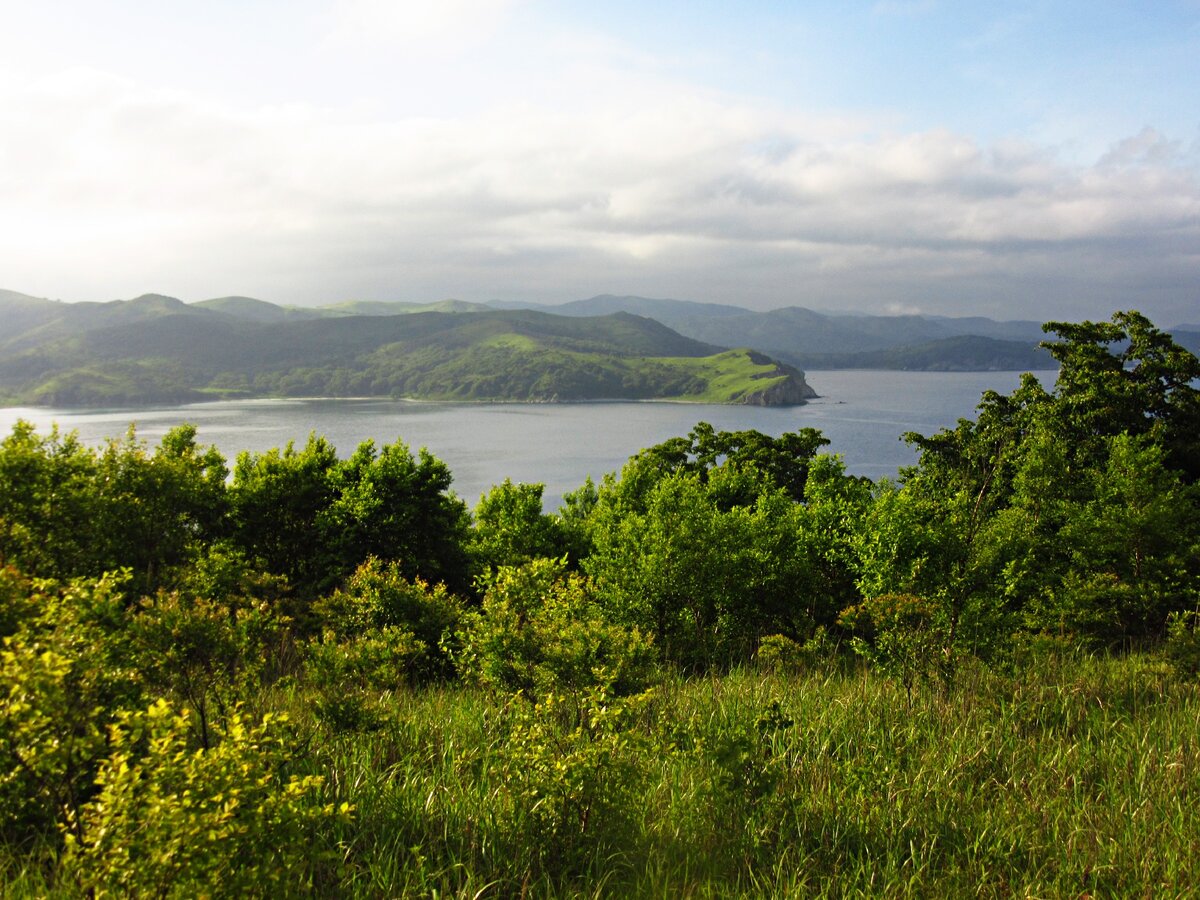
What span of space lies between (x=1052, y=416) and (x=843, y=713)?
33914mm

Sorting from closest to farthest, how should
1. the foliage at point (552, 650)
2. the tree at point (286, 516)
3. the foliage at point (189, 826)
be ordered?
the foliage at point (189, 826) → the foliage at point (552, 650) → the tree at point (286, 516)

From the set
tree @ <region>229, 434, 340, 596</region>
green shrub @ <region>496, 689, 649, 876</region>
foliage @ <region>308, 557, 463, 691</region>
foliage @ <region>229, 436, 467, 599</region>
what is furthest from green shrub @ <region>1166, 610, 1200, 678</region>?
tree @ <region>229, 434, 340, 596</region>

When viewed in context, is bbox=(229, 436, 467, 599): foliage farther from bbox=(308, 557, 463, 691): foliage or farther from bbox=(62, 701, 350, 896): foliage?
bbox=(62, 701, 350, 896): foliage

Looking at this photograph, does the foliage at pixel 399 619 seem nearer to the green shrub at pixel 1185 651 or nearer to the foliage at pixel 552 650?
the foliage at pixel 552 650

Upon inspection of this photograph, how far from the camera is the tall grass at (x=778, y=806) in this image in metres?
5.48

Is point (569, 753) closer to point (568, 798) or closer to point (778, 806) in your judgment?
point (568, 798)

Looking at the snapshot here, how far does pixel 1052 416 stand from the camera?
3572cm

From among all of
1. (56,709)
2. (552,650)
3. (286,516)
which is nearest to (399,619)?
(552,650)

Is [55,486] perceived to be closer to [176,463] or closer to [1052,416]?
[176,463]

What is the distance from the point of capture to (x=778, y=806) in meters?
6.25

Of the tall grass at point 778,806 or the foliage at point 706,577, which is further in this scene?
the foliage at point 706,577

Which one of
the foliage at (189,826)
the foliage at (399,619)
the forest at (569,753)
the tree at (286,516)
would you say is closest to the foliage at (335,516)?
the tree at (286,516)

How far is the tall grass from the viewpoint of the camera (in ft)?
18.0

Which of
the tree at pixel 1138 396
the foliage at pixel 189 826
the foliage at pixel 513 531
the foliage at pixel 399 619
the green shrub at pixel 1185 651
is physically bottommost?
the foliage at pixel 513 531
